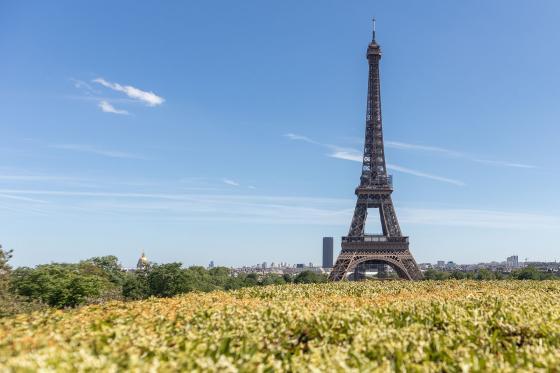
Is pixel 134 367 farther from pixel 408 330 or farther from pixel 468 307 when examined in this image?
pixel 468 307

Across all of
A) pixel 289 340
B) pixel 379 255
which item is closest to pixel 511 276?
pixel 379 255

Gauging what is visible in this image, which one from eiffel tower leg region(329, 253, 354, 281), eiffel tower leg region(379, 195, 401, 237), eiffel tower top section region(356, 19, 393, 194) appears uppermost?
eiffel tower top section region(356, 19, 393, 194)

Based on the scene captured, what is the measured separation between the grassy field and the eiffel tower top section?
5354 cm

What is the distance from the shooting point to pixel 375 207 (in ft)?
227

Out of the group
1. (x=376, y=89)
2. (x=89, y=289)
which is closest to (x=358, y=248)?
(x=376, y=89)

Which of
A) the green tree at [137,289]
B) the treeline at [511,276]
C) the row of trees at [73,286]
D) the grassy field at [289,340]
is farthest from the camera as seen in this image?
the treeline at [511,276]

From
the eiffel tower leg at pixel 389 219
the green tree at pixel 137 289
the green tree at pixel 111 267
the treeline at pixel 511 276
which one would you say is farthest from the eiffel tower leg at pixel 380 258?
the green tree at pixel 111 267

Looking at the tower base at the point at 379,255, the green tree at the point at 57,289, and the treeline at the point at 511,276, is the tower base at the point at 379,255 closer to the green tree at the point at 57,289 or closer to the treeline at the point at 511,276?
the treeline at the point at 511,276

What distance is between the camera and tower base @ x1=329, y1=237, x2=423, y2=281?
63.1m

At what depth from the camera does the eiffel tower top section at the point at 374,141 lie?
67188 mm

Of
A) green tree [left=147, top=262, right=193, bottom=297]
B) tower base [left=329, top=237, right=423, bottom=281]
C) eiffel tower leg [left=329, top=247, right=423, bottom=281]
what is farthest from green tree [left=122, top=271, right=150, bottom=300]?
tower base [left=329, top=237, right=423, bottom=281]

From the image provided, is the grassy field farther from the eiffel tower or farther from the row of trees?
the eiffel tower

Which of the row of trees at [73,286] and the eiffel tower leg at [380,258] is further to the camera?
the eiffel tower leg at [380,258]

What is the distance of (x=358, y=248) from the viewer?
2527 inches
